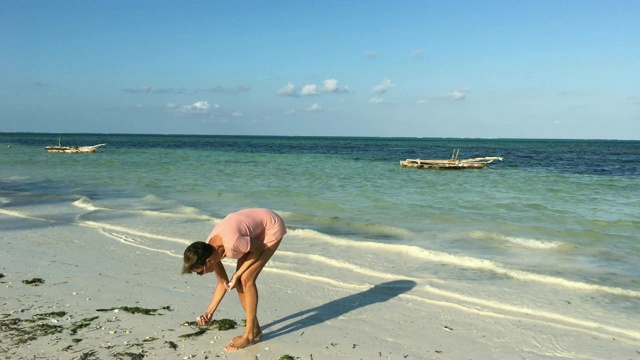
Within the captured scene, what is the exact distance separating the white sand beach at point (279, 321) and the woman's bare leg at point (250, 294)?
0.11 meters

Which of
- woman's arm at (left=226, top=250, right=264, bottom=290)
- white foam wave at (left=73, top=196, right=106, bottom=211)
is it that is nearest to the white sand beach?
woman's arm at (left=226, top=250, right=264, bottom=290)

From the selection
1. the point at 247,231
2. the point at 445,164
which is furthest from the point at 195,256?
the point at 445,164

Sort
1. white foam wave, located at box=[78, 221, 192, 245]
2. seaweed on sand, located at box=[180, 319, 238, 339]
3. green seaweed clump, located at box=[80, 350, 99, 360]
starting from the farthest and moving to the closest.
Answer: white foam wave, located at box=[78, 221, 192, 245]
seaweed on sand, located at box=[180, 319, 238, 339]
green seaweed clump, located at box=[80, 350, 99, 360]

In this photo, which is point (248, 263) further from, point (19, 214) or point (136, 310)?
point (19, 214)

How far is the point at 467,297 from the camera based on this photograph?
673cm

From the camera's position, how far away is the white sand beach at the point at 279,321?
15.7 feet

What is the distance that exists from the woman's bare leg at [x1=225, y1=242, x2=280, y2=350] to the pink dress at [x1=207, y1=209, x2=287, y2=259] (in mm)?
112

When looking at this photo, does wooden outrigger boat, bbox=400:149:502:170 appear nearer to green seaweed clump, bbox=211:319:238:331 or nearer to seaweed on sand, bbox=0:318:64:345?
green seaweed clump, bbox=211:319:238:331

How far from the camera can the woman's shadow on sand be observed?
5.49 metres

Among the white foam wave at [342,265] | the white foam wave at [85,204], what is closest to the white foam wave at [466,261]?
the white foam wave at [342,265]

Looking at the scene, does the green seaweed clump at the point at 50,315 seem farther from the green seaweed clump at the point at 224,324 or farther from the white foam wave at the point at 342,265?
the white foam wave at the point at 342,265

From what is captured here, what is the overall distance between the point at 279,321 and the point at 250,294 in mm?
1049

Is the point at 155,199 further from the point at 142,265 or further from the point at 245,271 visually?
the point at 245,271

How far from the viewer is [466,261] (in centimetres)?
855
